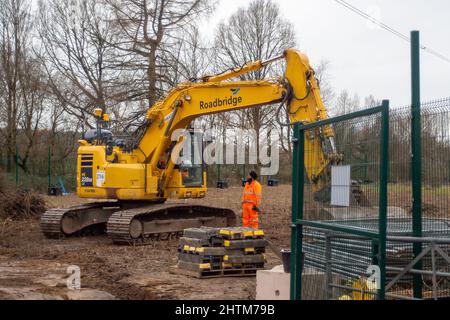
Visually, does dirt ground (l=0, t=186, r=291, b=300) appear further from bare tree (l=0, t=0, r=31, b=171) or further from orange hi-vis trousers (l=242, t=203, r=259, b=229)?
bare tree (l=0, t=0, r=31, b=171)

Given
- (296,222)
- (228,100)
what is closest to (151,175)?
(228,100)

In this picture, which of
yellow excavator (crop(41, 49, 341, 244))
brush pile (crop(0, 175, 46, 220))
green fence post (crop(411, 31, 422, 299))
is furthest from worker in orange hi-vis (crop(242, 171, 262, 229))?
brush pile (crop(0, 175, 46, 220))

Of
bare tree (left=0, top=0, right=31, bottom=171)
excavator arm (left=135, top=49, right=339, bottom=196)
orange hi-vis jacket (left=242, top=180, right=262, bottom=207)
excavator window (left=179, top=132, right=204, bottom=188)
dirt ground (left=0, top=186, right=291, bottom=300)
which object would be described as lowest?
dirt ground (left=0, top=186, right=291, bottom=300)

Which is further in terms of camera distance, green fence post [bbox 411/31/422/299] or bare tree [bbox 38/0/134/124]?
bare tree [bbox 38/0/134/124]

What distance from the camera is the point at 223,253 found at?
1008 cm

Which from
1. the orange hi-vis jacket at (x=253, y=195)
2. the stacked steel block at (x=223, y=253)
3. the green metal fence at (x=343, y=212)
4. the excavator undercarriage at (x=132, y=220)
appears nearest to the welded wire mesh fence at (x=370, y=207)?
the green metal fence at (x=343, y=212)

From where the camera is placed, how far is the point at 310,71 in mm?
11805

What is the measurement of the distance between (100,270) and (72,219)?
536 centimetres

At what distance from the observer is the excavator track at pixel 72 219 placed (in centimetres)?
1520

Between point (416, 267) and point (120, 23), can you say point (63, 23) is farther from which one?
point (416, 267)

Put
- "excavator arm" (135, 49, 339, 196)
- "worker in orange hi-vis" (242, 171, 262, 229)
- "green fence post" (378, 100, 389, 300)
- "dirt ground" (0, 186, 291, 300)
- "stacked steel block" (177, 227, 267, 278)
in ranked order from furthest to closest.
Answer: "worker in orange hi-vis" (242, 171, 262, 229), "excavator arm" (135, 49, 339, 196), "stacked steel block" (177, 227, 267, 278), "dirt ground" (0, 186, 291, 300), "green fence post" (378, 100, 389, 300)

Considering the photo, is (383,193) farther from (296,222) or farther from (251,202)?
(251,202)

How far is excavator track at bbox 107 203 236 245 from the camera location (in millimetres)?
14250

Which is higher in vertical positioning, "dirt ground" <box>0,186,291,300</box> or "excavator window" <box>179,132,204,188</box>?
"excavator window" <box>179,132,204,188</box>
